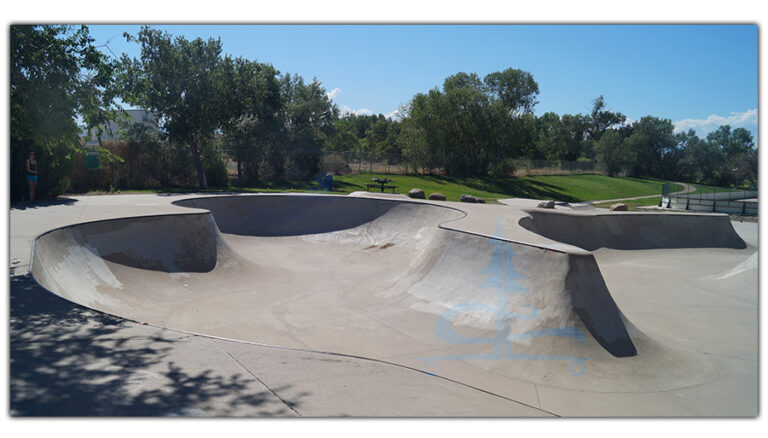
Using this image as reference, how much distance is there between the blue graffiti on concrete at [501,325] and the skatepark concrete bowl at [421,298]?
2 centimetres

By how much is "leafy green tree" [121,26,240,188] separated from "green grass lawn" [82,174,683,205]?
8.23 m

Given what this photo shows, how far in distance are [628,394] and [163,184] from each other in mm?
26643

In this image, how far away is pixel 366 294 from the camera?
1046cm

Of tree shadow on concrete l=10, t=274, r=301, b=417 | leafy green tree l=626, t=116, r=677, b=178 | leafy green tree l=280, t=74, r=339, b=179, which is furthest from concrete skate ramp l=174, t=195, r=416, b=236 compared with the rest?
leafy green tree l=626, t=116, r=677, b=178

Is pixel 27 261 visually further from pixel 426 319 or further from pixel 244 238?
pixel 244 238

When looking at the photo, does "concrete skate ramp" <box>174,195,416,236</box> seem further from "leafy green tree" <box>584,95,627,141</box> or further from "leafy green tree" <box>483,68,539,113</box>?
"leafy green tree" <box>584,95,627,141</box>

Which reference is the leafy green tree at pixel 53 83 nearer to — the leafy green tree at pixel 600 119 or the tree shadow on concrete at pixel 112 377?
the tree shadow on concrete at pixel 112 377

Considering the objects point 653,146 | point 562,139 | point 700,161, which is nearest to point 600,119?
point 562,139

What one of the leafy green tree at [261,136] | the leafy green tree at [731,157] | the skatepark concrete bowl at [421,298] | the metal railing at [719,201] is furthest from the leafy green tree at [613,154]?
the skatepark concrete bowl at [421,298]

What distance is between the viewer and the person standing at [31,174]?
14172 mm

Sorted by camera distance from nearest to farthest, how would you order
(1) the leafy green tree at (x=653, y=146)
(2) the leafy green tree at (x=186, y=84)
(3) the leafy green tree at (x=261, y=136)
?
1. (2) the leafy green tree at (x=186, y=84)
2. (3) the leafy green tree at (x=261, y=136)
3. (1) the leafy green tree at (x=653, y=146)

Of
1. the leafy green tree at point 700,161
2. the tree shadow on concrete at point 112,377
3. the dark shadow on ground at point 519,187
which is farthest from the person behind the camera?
the dark shadow on ground at point 519,187

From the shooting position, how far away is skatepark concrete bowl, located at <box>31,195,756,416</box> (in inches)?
259

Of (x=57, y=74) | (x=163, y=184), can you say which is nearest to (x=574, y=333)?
(x=57, y=74)
